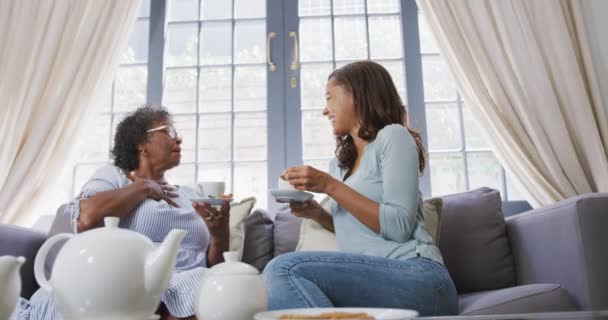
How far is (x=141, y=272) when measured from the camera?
771 mm

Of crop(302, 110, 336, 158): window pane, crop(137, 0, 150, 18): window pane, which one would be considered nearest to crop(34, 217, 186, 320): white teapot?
crop(302, 110, 336, 158): window pane

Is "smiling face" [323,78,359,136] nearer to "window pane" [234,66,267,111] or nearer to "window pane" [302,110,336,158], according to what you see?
"window pane" [302,110,336,158]

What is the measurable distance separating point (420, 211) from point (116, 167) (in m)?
1.18

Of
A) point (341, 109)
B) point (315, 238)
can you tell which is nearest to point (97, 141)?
point (315, 238)

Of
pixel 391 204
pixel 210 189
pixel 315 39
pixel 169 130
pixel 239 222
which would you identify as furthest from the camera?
pixel 315 39

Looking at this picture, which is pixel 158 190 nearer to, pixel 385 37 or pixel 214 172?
pixel 214 172

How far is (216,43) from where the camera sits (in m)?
3.11

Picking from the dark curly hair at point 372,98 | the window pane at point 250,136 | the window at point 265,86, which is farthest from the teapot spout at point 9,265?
the window pane at point 250,136

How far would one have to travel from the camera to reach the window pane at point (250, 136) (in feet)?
9.64

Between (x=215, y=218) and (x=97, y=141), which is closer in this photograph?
(x=215, y=218)

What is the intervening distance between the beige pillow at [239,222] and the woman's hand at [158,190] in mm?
334

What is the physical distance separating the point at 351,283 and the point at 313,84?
1940mm

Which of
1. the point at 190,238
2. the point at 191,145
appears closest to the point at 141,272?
the point at 190,238

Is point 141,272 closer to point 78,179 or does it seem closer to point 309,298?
point 309,298
